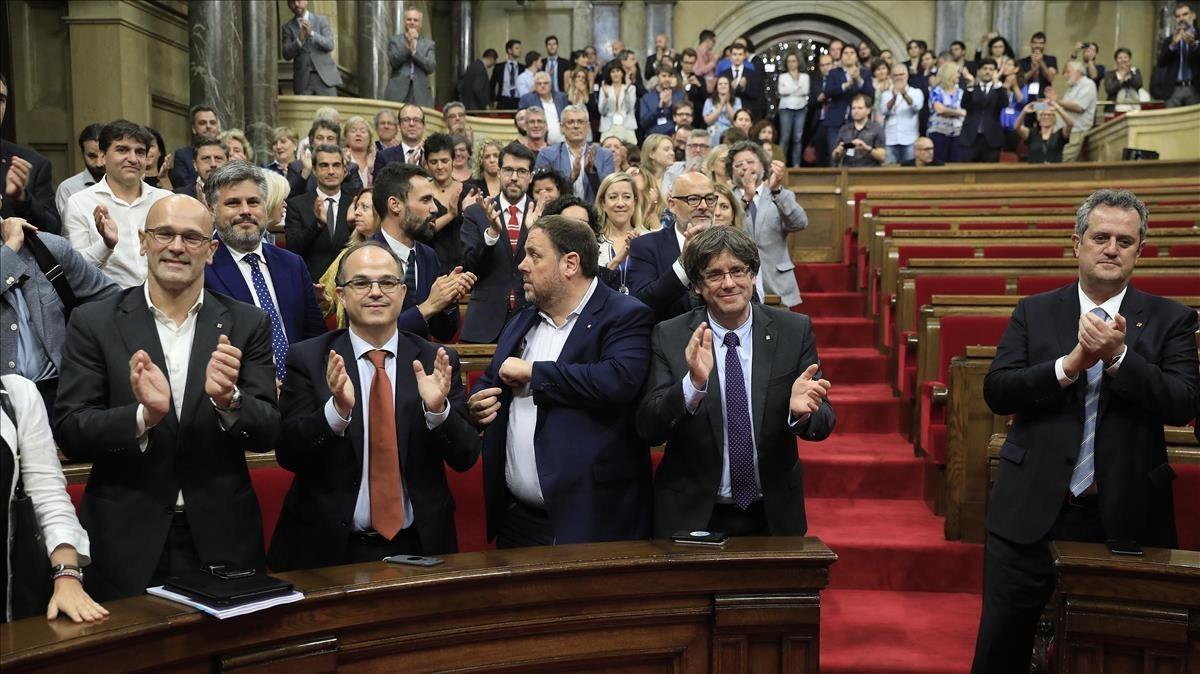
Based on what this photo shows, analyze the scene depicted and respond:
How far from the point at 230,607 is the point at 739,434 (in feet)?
3.68

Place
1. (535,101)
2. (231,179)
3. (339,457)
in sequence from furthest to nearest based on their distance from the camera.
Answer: (535,101) → (231,179) → (339,457)

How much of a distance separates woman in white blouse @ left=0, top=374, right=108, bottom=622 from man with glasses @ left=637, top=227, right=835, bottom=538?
1099 mm

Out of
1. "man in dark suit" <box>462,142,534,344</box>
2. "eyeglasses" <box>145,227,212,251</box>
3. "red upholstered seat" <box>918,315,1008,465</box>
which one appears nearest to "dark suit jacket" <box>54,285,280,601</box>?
"eyeglasses" <box>145,227,212,251</box>

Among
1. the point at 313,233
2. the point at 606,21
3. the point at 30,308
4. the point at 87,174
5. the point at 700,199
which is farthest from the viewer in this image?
the point at 606,21

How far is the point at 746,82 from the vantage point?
30.0ft

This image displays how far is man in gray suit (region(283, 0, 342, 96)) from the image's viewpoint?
7926 mm

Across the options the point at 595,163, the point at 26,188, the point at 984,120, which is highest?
the point at 984,120

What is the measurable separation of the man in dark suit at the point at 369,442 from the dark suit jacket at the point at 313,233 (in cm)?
214

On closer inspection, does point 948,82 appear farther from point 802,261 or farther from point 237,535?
point 237,535

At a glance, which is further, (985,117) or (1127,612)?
(985,117)

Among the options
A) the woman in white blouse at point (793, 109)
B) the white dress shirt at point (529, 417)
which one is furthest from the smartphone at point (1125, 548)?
the woman in white blouse at point (793, 109)

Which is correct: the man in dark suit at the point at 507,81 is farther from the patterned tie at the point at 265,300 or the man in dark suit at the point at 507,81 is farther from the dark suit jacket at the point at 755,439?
the dark suit jacket at the point at 755,439

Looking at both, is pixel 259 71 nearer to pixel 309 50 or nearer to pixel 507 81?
pixel 309 50

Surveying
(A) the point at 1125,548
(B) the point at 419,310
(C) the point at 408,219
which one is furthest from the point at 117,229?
(A) the point at 1125,548
